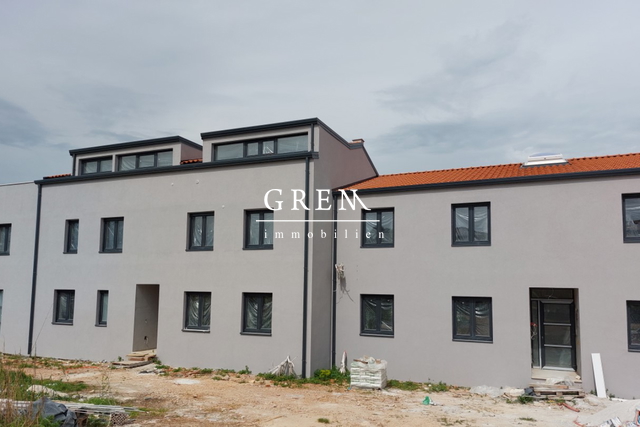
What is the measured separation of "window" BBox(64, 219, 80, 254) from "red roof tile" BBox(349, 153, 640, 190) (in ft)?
34.0

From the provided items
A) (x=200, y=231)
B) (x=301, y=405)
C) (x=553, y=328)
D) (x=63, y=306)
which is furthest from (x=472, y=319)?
(x=63, y=306)

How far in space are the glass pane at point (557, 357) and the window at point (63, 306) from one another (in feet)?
52.1

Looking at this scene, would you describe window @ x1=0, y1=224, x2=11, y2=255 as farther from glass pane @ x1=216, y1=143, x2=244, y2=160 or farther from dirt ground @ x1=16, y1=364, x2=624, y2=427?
glass pane @ x1=216, y1=143, x2=244, y2=160

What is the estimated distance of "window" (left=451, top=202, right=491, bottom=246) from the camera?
47.7 feet

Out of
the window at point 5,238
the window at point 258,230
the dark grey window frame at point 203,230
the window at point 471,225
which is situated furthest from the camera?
the window at point 5,238

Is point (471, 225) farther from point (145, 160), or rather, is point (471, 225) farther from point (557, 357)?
point (145, 160)

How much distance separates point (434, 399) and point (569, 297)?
5.16m

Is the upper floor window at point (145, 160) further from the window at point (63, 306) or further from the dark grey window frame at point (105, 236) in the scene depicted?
the window at point (63, 306)

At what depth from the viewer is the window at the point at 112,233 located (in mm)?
18297

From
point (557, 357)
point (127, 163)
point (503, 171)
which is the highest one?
point (127, 163)

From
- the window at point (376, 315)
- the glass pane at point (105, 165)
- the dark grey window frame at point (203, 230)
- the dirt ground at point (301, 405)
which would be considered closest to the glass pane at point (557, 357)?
the dirt ground at point (301, 405)

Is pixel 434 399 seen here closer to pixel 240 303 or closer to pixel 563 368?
pixel 563 368

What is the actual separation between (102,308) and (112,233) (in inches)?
104

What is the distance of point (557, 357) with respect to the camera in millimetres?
14703
